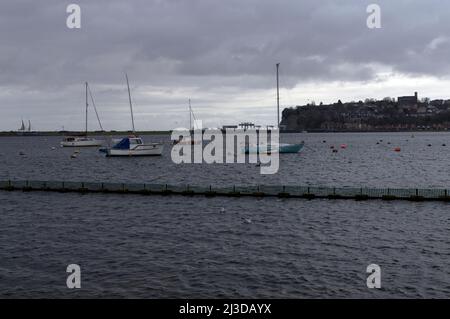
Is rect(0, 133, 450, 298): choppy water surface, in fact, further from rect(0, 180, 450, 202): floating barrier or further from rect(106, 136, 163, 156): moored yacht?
rect(106, 136, 163, 156): moored yacht

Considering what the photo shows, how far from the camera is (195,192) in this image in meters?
61.2

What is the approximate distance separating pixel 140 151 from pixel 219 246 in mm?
106234

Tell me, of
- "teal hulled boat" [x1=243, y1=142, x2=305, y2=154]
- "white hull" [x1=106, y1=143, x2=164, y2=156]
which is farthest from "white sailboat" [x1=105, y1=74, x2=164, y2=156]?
"teal hulled boat" [x1=243, y1=142, x2=305, y2=154]

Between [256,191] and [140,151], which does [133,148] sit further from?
[256,191]

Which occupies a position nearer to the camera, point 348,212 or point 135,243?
point 135,243

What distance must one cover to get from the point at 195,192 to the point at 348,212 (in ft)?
66.5

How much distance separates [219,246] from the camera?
36.2m

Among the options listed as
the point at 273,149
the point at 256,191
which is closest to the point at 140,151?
the point at 273,149

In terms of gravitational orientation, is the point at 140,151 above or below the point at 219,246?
above

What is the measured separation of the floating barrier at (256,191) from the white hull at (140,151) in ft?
225

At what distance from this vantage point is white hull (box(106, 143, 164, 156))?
139 meters
